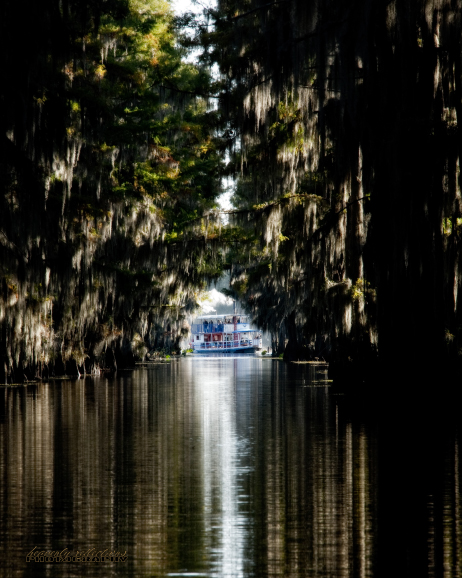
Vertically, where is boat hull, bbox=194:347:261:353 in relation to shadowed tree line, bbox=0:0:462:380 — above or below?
below

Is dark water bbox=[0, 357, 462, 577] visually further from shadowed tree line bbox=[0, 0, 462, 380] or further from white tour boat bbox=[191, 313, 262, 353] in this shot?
white tour boat bbox=[191, 313, 262, 353]

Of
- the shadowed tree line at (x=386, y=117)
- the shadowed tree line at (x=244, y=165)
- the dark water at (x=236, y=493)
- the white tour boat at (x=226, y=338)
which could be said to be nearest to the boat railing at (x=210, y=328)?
the white tour boat at (x=226, y=338)

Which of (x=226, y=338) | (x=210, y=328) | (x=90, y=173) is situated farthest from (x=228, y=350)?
(x=90, y=173)

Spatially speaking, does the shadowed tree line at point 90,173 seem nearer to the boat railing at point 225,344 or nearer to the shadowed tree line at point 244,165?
the shadowed tree line at point 244,165

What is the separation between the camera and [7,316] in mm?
19500

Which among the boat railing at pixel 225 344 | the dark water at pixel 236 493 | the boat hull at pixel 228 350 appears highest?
the dark water at pixel 236 493

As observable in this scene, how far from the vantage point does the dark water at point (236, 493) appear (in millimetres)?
5355

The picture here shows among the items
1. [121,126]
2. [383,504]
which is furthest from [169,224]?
[383,504]

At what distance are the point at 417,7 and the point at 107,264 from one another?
1624 cm

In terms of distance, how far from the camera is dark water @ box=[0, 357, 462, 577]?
A: 5.36m

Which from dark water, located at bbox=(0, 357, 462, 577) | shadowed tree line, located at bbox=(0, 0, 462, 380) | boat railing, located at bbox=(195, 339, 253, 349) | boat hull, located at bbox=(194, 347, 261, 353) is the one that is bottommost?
boat hull, located at bbox=(194, 347, 261, 353)

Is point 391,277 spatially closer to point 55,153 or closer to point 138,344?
point 55,153

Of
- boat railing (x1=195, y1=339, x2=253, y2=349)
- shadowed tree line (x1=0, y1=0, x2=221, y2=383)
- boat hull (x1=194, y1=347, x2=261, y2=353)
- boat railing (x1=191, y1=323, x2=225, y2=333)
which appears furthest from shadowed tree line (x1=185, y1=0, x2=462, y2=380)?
boat railing (x1=191, y1=323, x2=225, y2=333)

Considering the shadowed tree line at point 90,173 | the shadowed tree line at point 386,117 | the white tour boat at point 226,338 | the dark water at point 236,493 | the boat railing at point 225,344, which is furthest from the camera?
the boat railing at point 225,344
